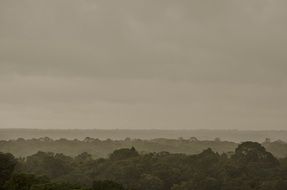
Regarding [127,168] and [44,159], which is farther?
[44,159]

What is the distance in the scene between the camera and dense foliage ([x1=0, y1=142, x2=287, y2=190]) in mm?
72188

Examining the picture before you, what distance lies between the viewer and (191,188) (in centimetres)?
7075

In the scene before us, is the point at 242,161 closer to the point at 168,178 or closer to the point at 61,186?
the point at 168,178

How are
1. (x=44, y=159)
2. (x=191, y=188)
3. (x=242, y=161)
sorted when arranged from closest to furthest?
(x=191, y=188) → (x=44, y=159) → (x=242, y=161)

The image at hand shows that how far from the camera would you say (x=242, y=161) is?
91.5 meters

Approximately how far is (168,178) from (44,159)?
20348 mm

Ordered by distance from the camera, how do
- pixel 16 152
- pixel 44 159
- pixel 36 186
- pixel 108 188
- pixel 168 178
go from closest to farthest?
pixel 36 186 → pixel 108 188 → pixel 168 178 → pixel 44 159 → pixel 16 152

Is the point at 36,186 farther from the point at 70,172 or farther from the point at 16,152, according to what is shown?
the point at 16,152

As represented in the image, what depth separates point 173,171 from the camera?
254 feet

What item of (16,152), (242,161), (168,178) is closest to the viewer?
(168,178)

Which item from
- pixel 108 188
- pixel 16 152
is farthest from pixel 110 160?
pixel 16 152

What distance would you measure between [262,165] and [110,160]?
24.9 m

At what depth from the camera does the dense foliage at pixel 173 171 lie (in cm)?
7219

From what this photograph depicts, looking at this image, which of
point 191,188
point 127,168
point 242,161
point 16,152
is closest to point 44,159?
point 127,168
